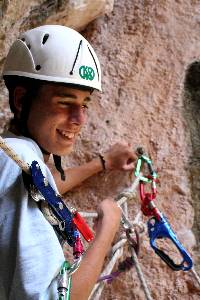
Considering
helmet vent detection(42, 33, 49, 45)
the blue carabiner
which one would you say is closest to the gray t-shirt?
helmet vent detection(42, 33, 49, 45)

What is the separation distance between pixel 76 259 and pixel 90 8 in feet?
7.06

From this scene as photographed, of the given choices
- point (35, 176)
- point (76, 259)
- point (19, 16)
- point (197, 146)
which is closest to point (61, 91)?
point (35, 176)

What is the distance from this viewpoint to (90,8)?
121 inches

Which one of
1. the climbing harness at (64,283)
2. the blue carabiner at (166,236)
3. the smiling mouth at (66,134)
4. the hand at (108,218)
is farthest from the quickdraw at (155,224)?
the climbing harness at (64,283)

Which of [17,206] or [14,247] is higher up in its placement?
[17,206]

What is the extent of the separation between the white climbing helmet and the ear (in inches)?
2.6

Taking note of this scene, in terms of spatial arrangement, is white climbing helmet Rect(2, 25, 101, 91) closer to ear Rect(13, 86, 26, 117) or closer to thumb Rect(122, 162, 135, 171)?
ear Rect(13, 86, 26, 117)

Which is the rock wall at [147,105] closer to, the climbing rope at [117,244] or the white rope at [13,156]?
the climbing rope at [117,244]

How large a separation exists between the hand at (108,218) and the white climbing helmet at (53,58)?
0.50 m

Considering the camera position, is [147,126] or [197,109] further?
[197,109]

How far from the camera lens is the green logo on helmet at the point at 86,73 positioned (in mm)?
1903

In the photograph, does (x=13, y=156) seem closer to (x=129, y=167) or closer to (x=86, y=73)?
(x=86, y=73)

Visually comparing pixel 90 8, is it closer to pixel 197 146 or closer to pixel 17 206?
pixel 197 146

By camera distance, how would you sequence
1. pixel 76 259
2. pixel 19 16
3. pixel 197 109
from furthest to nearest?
1. pixel 197 109
2. pixel 19 16
3. pixel 76 259
